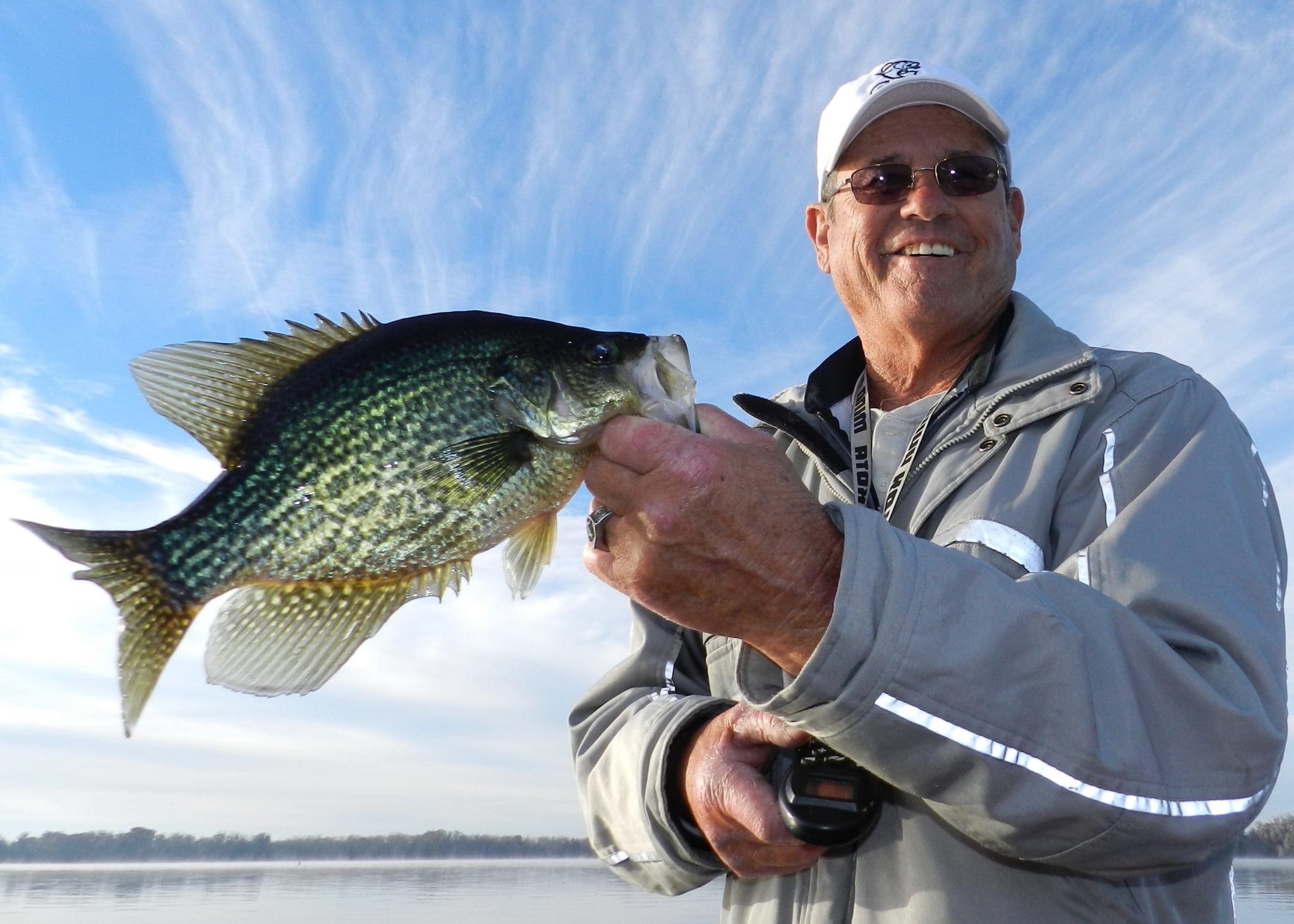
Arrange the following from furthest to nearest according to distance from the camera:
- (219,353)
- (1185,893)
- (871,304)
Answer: (871,304) → (1185,893) → (219,353)

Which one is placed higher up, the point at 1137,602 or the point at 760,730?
the point at 1137,602

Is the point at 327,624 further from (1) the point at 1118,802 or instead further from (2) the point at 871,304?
(2) the point at 871,304

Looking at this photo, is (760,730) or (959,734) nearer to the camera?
(959,734)

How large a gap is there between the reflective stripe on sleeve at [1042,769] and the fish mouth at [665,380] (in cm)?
86

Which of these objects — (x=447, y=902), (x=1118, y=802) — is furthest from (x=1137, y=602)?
(x=447, y=902)

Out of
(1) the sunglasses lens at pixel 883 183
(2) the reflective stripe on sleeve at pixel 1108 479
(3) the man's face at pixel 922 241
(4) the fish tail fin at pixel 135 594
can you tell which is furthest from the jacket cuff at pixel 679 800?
(1) the sunglasses lens at pixel 883 183

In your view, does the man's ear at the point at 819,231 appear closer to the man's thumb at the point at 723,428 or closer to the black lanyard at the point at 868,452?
the black lanyard at the point at 868,452

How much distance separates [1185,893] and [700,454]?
200 centimetres

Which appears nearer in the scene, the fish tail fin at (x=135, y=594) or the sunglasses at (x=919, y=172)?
the fish tail fin at (x=135, y=594)

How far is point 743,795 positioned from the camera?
2914 mm

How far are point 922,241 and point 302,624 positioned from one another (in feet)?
9.79

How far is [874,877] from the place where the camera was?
289 centimetres

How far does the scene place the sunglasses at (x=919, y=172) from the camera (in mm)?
4262

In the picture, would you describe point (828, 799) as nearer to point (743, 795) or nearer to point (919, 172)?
point (743, 795)
